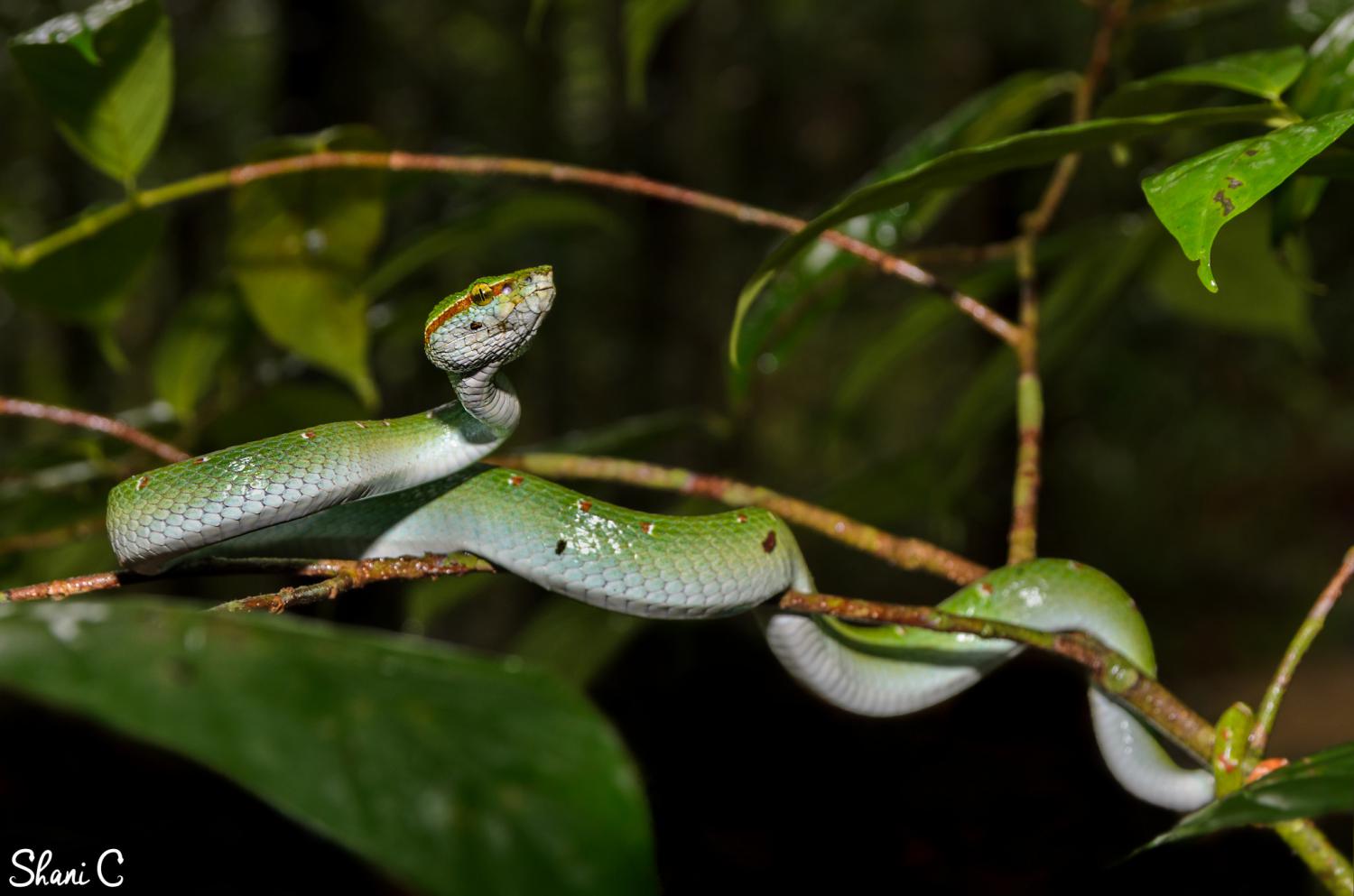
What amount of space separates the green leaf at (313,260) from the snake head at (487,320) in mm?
545

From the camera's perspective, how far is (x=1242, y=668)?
8.48 m

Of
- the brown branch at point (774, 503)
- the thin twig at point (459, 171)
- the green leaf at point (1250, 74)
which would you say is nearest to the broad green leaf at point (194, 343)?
the thin twig at point (459, 171)

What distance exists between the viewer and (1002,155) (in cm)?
119

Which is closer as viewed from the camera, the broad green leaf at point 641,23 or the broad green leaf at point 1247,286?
the broad green leaf at point 641,23

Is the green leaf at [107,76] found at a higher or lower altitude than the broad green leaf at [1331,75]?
higher

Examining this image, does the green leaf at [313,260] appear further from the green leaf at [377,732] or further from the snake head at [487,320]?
the green leaf at [377,732]

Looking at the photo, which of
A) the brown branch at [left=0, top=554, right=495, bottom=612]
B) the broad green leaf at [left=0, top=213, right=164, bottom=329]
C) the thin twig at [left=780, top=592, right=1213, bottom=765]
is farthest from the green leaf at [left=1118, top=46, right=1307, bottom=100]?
the broad green leaf at [left=0, top=213, right=164, bottom=329]

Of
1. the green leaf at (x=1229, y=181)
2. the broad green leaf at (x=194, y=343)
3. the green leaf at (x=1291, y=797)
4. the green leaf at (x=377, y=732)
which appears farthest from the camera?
the broad green leaf at (x=194, y=343)

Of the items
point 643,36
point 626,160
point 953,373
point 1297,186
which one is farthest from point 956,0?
point 1297,186

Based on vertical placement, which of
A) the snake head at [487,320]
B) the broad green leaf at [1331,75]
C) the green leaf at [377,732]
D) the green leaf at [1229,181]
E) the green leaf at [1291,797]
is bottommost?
the green leaf at [1291,797]

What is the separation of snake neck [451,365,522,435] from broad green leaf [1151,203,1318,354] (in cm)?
156

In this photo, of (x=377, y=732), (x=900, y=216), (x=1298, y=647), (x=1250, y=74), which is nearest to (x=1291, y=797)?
(x=1298, y=647)

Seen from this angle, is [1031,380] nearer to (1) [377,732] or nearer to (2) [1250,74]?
(2) [1250,74]

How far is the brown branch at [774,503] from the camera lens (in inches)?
61.7
